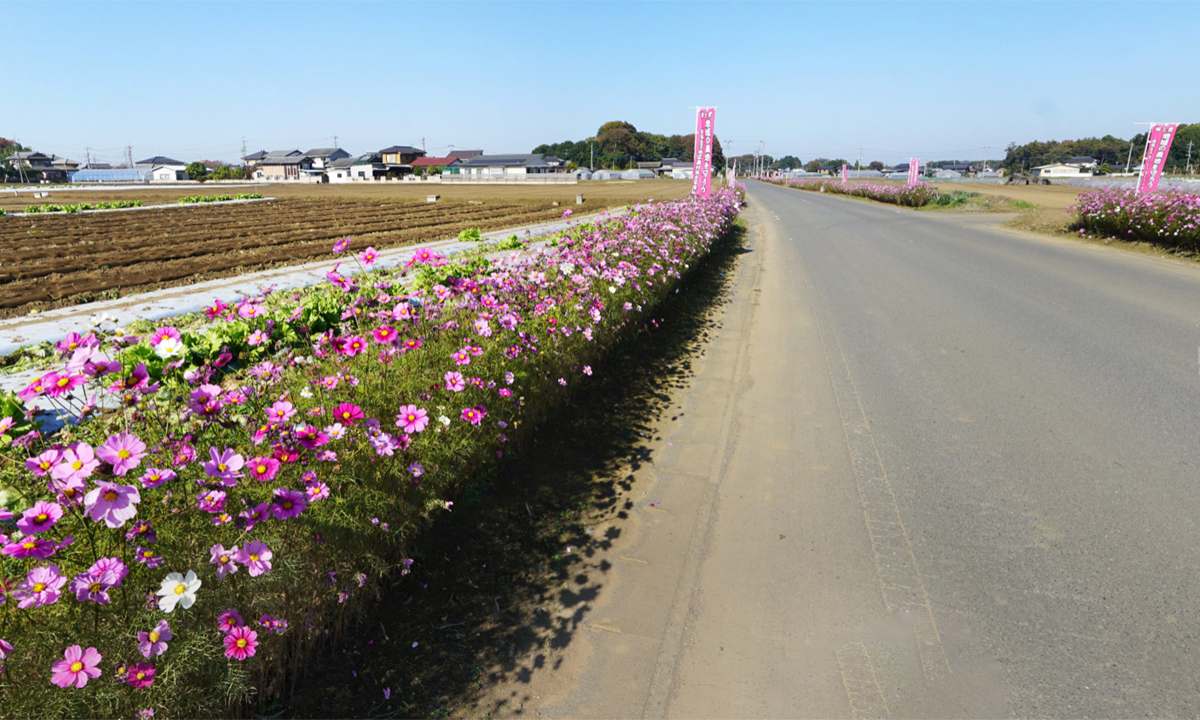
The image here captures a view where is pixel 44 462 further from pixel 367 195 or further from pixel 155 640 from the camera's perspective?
pixel 367 195

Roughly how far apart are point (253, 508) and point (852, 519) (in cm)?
298

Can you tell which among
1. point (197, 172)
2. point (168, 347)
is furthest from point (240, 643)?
point (197, 172)

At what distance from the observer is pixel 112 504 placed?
153 cm

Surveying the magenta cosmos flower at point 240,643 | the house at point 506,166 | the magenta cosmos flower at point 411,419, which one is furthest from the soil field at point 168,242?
the house at point 506,166

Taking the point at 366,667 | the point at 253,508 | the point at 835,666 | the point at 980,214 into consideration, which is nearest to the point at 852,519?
the point at 835,666

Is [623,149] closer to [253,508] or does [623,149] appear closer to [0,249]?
[0,249]

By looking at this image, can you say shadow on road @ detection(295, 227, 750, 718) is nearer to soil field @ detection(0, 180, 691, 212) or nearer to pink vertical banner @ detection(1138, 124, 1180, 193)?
pink vertical banner @ detection(1138, 124, 1180, 193)

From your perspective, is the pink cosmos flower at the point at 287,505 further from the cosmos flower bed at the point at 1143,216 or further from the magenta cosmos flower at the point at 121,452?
the cosmos flower bed at the point at 1143,216

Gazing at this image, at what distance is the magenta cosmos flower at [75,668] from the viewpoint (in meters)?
1.43

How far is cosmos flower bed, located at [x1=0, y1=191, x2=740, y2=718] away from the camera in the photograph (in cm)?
156

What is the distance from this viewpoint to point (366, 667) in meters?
2.33

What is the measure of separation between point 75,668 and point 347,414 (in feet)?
3.68

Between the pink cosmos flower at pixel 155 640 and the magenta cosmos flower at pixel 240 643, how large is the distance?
0.17m

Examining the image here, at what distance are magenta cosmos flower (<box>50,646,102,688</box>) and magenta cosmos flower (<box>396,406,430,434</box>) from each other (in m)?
1.22
